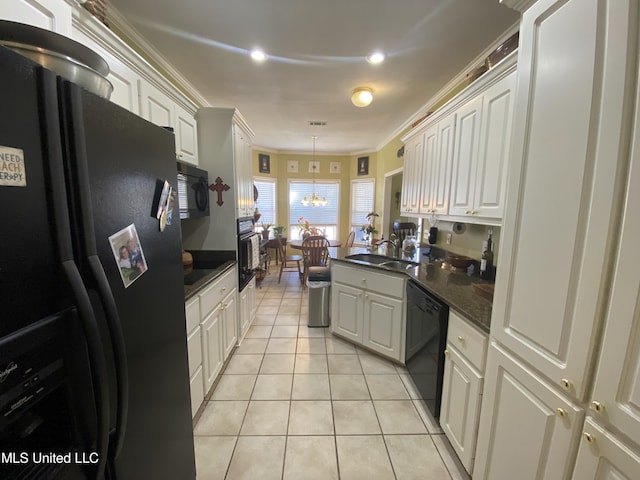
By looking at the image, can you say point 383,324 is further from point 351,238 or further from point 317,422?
point 351,238

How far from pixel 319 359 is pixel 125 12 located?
309 centimetres

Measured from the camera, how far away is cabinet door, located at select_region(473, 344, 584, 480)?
860mm

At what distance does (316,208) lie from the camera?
21.3 feet

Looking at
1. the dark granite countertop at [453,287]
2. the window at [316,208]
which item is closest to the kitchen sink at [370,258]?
the dark granite countertop at [453,287]

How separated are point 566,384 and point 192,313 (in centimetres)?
179

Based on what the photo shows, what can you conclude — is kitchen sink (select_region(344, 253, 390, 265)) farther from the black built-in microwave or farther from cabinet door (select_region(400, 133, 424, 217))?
the black built-in microwave

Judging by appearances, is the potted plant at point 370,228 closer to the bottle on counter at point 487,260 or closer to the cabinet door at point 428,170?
the cabinet door at point 428,170

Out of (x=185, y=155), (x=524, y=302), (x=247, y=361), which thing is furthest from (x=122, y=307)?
(x=247, y=361)

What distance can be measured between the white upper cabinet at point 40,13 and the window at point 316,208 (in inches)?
215

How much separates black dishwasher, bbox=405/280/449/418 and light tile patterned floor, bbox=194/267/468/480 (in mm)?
188

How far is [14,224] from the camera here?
47 centimetres

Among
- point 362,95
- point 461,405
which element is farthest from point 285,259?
point 461,405

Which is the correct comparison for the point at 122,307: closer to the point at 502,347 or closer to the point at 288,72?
the point at 502,347

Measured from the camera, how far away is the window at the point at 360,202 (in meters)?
5.93
